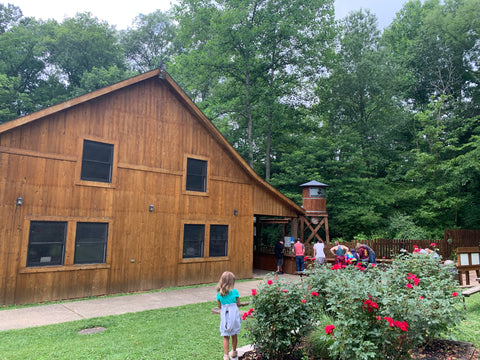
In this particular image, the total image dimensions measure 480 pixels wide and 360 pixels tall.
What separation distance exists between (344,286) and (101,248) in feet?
27.8

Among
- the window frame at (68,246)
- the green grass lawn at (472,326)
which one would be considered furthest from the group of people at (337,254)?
the window frame at (68,246)

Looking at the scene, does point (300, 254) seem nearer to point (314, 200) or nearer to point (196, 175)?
point (314, 200)

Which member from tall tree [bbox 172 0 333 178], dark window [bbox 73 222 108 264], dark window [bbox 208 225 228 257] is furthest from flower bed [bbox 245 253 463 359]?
tall tree [bbox 172 0 333 178]

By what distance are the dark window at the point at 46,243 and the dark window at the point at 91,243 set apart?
443 mm

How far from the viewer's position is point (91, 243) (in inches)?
427

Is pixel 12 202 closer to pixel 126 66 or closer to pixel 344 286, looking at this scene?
pixel 344 286

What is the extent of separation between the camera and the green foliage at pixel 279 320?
15.6ft

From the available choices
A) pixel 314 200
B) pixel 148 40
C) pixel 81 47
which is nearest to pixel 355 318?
pixel 314 200

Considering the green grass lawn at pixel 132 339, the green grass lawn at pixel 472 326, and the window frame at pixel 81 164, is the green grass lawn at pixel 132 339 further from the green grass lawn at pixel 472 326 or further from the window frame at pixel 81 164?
the window frame at pixel 81 164

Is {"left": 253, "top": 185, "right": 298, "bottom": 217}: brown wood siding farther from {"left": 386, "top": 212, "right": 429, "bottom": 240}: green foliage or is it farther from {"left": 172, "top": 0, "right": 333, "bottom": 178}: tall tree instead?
{"left": 172, "top": 0, "right": 333, "bottom": 178}: tall tree

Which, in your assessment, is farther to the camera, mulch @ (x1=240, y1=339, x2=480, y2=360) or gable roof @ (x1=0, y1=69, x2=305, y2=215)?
gable roof @ (x1=0, y1=69, x2=305, y2=215)

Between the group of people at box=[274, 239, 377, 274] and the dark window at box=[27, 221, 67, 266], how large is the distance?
749cm

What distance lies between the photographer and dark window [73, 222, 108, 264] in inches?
418

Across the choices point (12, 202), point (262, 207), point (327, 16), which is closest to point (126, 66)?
point (327, 16)
